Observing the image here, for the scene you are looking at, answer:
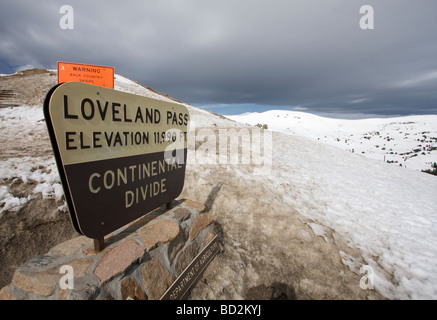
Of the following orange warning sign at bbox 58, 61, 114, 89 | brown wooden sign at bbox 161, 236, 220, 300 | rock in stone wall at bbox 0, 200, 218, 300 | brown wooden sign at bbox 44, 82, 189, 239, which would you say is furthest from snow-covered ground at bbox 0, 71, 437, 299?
orange warning sign at bbox 58, 61, 114, 89

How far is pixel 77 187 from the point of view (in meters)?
1.90

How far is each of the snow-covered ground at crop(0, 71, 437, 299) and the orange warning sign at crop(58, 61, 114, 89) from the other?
2.21 metres

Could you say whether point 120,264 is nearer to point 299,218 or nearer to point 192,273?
point 192,273

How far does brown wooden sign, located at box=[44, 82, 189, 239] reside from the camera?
1771mm

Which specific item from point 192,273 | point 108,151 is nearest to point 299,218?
point 192,273

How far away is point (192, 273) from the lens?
2.80m

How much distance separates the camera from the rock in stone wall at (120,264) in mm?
1817

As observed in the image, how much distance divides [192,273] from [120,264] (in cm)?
108

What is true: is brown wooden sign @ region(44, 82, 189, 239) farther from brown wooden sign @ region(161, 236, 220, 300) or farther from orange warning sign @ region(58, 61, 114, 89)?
orange warning sign @ region(58, 61, 114, 89)

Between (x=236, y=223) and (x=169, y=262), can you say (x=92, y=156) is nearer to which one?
(x=169, y=262)

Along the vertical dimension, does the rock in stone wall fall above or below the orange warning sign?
below
